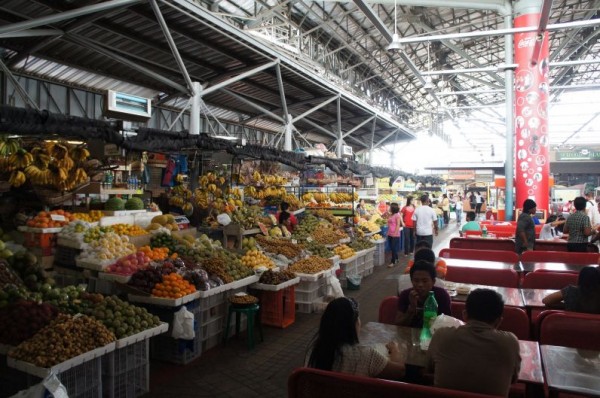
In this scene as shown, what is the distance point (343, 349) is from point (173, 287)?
2.70 m

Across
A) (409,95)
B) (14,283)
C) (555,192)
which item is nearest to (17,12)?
(14,283)

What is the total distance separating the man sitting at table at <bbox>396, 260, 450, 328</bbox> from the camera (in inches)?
130

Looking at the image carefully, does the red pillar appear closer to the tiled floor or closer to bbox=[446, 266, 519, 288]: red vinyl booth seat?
bbox=[446, 266, 519, 288]: red vinyl booth seat

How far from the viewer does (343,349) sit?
230 centimetres

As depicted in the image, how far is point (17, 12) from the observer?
298 inches

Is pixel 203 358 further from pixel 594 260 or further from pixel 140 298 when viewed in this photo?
pixel 594 260

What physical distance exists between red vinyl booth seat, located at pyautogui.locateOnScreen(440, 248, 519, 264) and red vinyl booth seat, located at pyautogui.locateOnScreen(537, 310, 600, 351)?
328 cm

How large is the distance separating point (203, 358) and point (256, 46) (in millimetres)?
7425

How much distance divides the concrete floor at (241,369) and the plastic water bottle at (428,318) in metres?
1.53

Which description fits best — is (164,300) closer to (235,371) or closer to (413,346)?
(235,371)

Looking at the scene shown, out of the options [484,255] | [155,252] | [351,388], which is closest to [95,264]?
[155,252]

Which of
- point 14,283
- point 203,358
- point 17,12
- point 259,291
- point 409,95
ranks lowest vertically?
point 203,358

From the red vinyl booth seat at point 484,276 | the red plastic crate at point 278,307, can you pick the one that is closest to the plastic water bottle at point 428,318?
the red vinyl booth seat at point 484,276

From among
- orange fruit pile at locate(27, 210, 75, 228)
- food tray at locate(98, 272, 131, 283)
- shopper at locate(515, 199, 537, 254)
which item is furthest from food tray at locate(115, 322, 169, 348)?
shopper at locate(515, 199, 537, 254)
